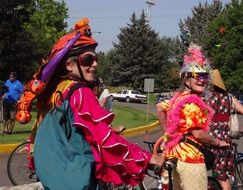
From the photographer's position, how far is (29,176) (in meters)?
7.42

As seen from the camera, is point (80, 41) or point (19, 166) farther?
point (19, 166)

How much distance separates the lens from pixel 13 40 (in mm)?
33344

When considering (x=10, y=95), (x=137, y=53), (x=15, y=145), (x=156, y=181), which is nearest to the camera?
(x=156, y=181)

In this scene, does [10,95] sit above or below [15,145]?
above

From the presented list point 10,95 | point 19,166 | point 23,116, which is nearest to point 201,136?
point 23,116

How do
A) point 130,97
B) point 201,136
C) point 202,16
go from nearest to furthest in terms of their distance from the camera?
point 201,136 < point 130,97 < point 202,16

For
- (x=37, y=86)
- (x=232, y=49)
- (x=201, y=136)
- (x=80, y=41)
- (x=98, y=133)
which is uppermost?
(x=80, y=41)

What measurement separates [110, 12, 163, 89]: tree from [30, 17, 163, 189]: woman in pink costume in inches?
2488

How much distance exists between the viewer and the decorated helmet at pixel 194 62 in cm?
517

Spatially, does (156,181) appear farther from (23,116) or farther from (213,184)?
(23,116)

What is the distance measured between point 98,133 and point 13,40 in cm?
Answer: 3121

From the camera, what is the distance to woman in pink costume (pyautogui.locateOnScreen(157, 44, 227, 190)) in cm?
481

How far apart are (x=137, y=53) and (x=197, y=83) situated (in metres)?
61.6

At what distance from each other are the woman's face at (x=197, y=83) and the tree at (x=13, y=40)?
28.0m
